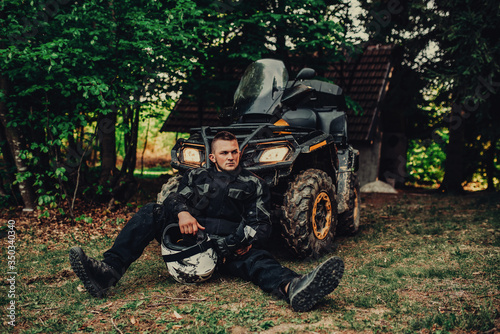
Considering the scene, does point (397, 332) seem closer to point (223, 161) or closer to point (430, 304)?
point (430, 304)

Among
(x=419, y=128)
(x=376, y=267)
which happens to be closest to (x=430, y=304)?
(x=376, y=267)

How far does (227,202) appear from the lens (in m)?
3.81

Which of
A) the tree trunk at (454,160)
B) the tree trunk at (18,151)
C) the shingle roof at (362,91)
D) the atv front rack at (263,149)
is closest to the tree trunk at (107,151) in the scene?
the tree trunk at (18,151)

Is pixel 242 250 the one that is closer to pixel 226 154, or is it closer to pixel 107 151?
pixel 226 154

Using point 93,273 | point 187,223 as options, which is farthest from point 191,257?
point 93,273

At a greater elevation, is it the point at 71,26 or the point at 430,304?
the point at 71,26

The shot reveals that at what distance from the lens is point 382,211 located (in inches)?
344

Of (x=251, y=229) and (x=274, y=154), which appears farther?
(x=274, y=154)

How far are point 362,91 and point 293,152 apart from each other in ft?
38.5

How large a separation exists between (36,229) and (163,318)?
3983 millimetres

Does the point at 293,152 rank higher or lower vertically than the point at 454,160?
higher

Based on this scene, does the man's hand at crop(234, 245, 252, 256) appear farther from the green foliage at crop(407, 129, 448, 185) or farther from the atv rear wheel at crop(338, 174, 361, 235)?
the green foliage at crop(407, 129, 448, 185)

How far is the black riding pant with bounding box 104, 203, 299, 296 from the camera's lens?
11.5 feet

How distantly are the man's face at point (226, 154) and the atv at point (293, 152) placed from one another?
455 millimetres
